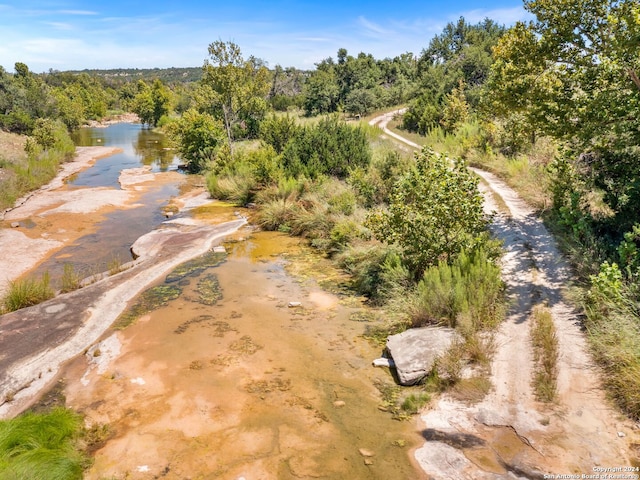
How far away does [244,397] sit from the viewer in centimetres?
673

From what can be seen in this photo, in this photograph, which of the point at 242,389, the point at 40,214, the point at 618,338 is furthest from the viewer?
the point at 40,214

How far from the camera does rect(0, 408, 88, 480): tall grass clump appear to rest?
471 centimetres

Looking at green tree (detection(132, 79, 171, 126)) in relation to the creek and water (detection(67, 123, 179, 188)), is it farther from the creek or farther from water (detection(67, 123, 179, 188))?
the creek

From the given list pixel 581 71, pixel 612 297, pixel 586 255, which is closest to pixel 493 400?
pixel 612 297

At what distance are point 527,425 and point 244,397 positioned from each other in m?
3.98

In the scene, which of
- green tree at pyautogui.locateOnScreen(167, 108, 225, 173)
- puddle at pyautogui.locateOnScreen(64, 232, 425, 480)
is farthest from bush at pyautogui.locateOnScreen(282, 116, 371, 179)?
puddle at pyautogui.locateOnScreen(64, 232, 425, 480)

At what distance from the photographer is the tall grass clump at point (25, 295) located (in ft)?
33.1

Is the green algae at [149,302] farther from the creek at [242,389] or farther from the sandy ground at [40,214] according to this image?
the sandy ground at [40,214]

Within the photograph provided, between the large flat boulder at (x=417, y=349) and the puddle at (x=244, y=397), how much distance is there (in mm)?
483

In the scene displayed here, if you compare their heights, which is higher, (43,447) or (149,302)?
(43,447)

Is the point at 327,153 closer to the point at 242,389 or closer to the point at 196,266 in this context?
the point at 196,266

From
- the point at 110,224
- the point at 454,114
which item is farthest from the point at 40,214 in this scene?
the point at 454,114

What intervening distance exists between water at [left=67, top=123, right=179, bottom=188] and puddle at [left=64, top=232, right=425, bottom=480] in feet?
67.6

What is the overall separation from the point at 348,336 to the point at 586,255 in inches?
198
